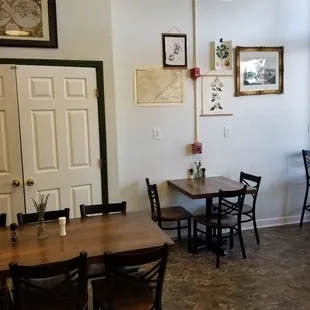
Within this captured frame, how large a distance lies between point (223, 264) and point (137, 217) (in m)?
1.36

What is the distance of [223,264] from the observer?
3.54 m

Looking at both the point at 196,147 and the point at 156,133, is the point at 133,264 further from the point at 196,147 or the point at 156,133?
the point at 196,147

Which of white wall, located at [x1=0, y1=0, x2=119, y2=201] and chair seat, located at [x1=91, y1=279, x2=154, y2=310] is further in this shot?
white wall, located at [x1=0, y1=0, x2=119, y2=201]

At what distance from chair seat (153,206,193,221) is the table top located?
0.27 m

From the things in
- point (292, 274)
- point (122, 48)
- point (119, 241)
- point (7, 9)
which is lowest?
point (292, 274)

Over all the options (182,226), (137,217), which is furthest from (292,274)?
(137,217)

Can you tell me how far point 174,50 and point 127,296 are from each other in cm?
291

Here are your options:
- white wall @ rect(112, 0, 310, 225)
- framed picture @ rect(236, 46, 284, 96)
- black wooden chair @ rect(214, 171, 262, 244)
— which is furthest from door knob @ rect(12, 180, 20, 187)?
framed picture @ rect(236, 46, 284, 96)

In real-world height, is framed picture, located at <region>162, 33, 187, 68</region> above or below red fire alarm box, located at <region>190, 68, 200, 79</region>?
above

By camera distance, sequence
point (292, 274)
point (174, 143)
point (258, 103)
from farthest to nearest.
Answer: point (258, 103)
point (174, 143)
point (292, 274)

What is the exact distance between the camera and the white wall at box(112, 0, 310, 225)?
4.00 m

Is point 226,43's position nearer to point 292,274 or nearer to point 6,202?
point 292,274

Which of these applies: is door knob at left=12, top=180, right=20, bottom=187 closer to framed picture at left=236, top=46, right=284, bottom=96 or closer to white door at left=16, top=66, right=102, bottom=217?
white door at left=16, top=66, right=102, bottom=217

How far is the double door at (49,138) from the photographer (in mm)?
3373
